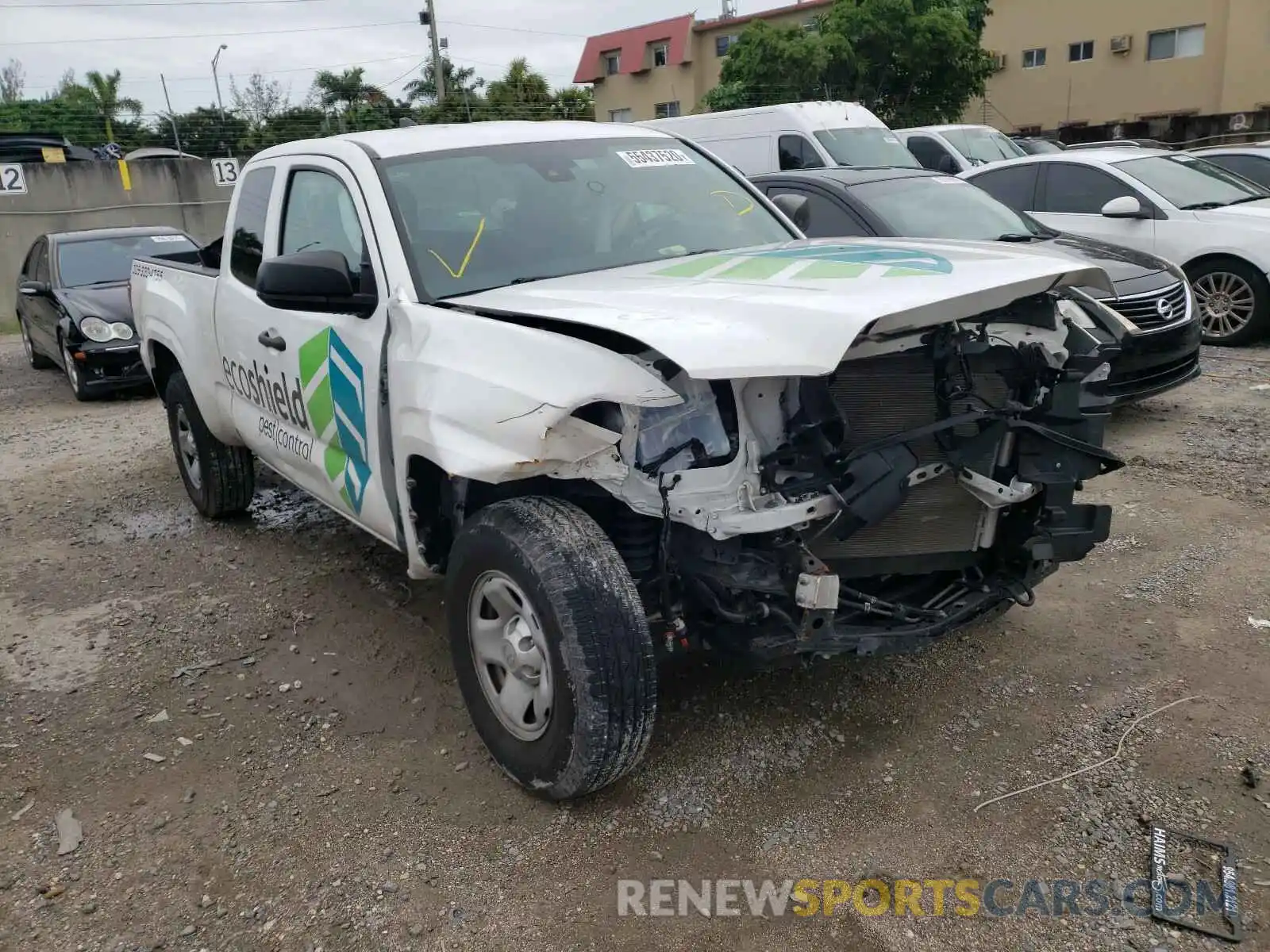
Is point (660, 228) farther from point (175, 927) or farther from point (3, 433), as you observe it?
point (3, 433)

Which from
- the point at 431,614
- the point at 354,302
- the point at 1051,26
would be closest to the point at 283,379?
the point at 354,302

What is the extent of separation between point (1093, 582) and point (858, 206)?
3.41 meters

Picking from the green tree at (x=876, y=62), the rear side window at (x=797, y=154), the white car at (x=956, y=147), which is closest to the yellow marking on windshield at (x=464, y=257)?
the rear side window at (x=797, y=154)

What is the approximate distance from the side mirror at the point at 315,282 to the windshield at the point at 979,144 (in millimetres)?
13259

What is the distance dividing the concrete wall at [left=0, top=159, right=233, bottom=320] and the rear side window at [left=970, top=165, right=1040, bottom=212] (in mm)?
13968

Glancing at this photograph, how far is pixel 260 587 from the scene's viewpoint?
16.2 feet

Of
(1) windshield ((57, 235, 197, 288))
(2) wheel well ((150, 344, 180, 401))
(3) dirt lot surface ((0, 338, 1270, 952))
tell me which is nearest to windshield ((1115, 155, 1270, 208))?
(3) dirt lot surface ((0, 338, 1270, 952))

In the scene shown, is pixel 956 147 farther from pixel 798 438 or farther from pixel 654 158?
pixel 798 438

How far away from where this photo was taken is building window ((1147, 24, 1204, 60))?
28.7 meters

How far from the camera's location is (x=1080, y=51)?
31.2 metres

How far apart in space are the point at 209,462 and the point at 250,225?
61.2 inches

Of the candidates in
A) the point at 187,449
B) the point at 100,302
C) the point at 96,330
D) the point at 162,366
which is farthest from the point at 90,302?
the point at 187,449

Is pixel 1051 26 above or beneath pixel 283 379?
Result: above

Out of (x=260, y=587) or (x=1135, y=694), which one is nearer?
(x=1135, y=694)
